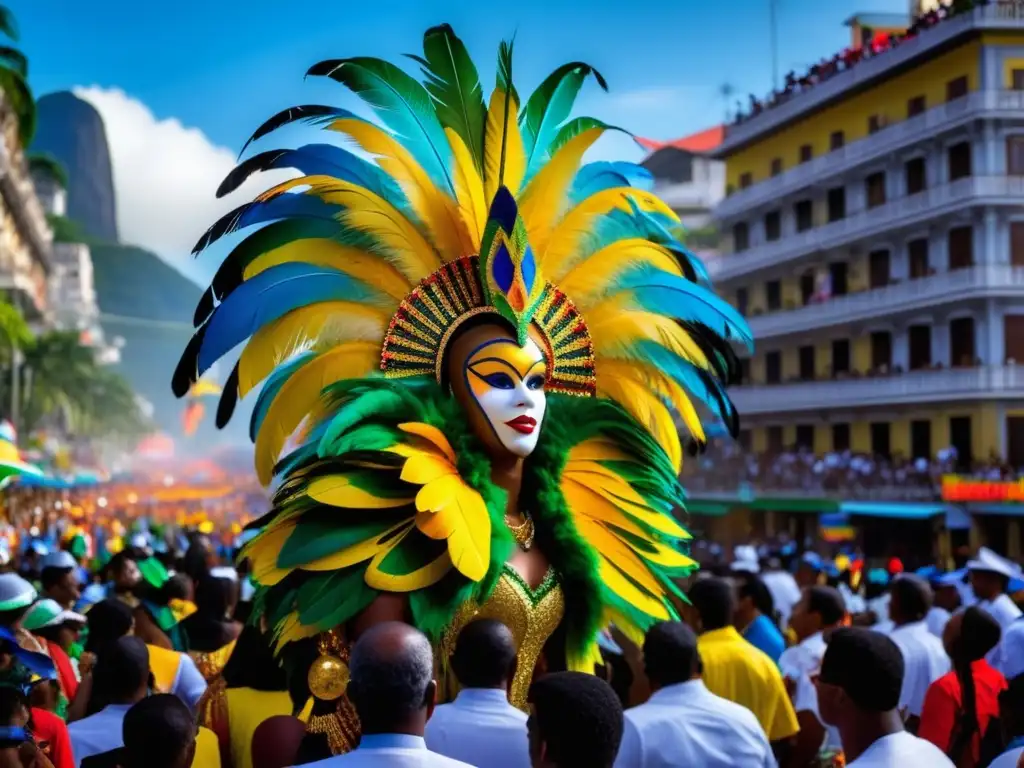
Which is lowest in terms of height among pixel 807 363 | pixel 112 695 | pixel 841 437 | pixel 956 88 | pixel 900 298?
pixel 112 695

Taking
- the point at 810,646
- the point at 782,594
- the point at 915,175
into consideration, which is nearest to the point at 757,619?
the point at 810,646

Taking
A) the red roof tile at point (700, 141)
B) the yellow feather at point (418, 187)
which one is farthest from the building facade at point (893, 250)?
the yellow feather at point (418, 187)

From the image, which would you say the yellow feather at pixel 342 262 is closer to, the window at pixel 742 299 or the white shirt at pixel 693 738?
the white shirt at pixel 693 738

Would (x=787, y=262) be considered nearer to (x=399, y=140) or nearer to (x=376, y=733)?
(x=399, y=140)

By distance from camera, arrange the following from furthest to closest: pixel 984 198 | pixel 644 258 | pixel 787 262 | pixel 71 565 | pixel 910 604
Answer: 1. pixel 787 262
2. pixel 984 198
3. pixel 71 565
4. pixel 910 604
5. pixel 644 258

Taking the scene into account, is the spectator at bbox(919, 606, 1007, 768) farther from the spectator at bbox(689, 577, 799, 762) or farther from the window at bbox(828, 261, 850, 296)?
the window at bbox(828, 261, 850, 296)

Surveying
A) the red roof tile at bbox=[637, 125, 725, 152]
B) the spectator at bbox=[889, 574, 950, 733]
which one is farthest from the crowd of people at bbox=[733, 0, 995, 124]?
the spectator at bbox=[889, 574, 950, 733]

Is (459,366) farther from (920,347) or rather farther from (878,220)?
(878,220)

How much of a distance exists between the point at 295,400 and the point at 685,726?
2091 millimetres

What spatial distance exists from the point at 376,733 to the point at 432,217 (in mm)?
3120

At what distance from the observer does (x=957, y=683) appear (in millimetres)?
6508

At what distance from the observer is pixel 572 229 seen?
641cm

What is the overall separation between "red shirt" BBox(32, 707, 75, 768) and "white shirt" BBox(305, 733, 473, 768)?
1.89 m

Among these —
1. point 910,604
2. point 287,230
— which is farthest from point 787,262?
point 287,230
